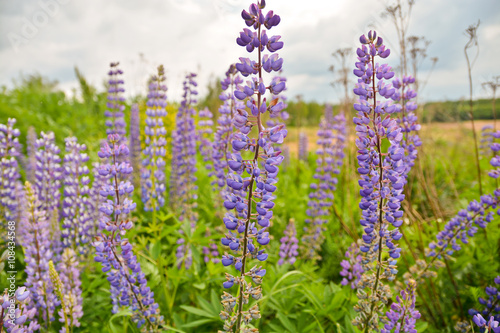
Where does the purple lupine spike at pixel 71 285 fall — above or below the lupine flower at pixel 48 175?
below

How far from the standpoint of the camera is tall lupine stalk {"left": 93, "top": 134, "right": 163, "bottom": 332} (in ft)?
6.59

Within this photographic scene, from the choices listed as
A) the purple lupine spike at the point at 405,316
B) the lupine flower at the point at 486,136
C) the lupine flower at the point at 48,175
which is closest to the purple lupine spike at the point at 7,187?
the lupine flower at the point at 48,175

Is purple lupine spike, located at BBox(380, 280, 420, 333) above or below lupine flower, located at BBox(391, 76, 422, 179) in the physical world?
below

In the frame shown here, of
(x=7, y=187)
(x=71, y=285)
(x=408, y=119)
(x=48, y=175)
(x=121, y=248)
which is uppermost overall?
(x=408, y=119)

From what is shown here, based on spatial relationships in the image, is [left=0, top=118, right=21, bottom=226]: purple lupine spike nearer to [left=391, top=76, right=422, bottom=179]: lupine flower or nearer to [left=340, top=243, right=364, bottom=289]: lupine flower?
[left=340, top=243, right=364, bottom=289]: lupine flower

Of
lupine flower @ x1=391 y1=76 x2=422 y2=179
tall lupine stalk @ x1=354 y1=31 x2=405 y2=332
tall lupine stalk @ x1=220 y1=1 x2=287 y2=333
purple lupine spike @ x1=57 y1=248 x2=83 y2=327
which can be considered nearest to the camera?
tall lupine stalk @ x1=220 y1=1 x2=287 y2=333

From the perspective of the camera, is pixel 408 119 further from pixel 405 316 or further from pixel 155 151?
pixel 155 151

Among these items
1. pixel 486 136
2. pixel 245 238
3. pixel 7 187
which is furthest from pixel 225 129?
pixel 486 136

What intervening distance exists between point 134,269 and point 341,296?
158cm

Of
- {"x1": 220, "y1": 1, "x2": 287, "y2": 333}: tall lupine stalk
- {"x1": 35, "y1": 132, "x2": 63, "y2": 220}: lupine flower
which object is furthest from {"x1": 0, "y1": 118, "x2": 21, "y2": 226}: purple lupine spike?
{"x1": 220, "y1": 1, "x2": 287, "y2": 333}: tall lupine stalk

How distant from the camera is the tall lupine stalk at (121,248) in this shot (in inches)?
79.1

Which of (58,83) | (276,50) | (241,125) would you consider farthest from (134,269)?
(58,83)

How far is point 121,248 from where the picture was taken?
2064 millimetres

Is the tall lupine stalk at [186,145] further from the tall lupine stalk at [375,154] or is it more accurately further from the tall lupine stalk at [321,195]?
the tall lupine stalk at [375,154]
